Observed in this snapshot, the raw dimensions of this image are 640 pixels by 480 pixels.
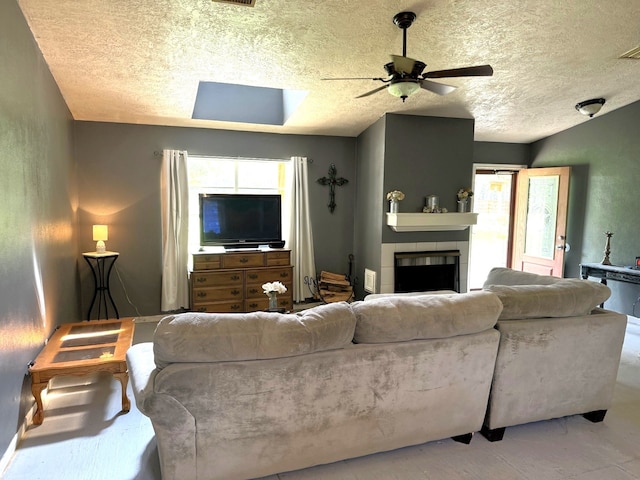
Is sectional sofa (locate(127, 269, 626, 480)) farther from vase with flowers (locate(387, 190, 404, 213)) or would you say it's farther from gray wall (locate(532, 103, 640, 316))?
gray wall (locate(532, 103, 640, 316))

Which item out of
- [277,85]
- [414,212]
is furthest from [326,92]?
[414,212]

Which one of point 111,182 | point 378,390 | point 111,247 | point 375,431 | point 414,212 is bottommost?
point 375,431

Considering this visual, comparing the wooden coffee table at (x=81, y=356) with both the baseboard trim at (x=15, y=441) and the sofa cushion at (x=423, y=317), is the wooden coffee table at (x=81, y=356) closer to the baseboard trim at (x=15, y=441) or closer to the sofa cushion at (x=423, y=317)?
the baseboard trim at (x=15, y=441)

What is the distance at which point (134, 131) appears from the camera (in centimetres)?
462

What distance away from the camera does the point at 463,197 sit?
16.6 ft

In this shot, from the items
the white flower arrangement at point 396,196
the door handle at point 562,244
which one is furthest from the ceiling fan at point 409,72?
the door handle at point 562,244

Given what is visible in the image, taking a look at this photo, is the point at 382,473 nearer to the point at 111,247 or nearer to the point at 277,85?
the point at 277,85

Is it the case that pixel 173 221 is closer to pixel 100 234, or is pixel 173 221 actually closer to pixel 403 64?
pixel 100 234

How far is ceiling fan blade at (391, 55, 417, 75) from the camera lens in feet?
8.31

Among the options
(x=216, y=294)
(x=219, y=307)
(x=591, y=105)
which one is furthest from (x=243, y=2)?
(x=591, y=105)

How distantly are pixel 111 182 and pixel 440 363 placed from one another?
13.9ft

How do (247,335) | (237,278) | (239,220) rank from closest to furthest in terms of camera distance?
(247,335), (237,278), (239,220)

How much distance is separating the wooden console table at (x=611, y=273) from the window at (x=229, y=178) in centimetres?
410

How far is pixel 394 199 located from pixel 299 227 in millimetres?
1359
